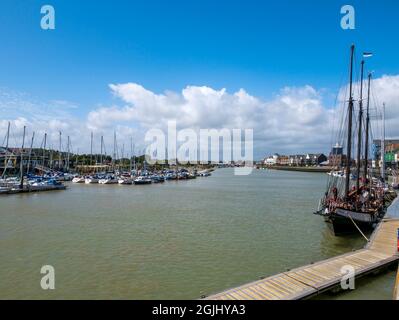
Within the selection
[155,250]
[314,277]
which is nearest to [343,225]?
[314,277]

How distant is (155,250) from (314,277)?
10467 mm

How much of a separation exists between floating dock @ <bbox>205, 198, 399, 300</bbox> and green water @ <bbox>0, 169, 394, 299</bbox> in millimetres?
662

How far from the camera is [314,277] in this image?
1364cm

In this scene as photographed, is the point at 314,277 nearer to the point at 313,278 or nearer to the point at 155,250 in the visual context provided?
the point at 313,278

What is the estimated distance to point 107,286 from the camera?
578 inches

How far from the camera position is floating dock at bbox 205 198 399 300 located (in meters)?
11.9

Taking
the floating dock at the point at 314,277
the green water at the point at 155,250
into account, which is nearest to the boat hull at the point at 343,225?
the green water at the point at 155,250

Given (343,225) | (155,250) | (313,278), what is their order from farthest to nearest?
1. (343,225)
2. (155,250)
3. (313,278)

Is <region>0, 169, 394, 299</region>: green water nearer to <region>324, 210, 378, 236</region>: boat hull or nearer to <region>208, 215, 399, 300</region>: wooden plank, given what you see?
<region>208, 215, 399, 300</region>: wooden plank

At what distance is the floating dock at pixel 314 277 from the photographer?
469 inches

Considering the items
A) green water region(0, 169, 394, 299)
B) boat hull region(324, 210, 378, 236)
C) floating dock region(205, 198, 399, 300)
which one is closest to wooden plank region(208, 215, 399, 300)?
floating dock region(205, 198, 399, 300)
